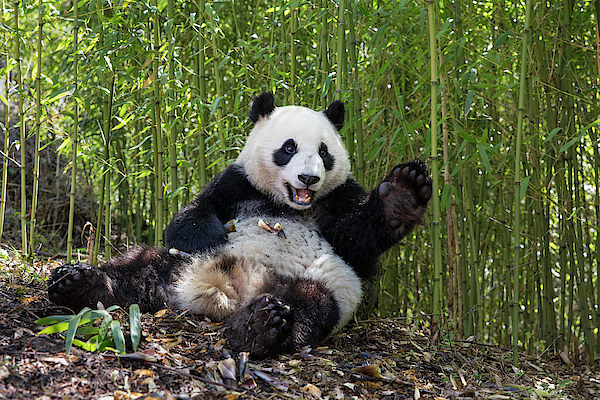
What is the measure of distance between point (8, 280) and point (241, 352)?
148 cm

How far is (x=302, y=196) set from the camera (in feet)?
8.97

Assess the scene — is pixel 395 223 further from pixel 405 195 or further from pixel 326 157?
pixel 326 157

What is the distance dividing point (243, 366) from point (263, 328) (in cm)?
18

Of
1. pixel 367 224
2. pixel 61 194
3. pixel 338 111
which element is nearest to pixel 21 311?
pixel 367 224

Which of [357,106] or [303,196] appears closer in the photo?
[303,196]

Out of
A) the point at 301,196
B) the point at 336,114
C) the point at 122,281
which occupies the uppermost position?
the point at 336,114

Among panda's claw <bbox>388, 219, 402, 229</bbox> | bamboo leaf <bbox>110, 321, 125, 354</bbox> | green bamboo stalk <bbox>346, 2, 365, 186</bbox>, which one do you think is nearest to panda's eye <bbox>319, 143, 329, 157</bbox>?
green bamboo stalk <bbox>346, 2, 365, 186</bbox>

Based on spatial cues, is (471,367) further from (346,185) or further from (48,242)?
(48,242)

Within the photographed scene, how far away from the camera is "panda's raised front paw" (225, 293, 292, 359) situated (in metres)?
2.10

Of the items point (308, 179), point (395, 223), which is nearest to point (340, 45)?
point (308, 179)

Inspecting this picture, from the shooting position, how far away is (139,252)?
274cm

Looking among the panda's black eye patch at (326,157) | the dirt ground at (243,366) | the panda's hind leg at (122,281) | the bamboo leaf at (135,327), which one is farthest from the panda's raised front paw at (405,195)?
the bamboo leaf at (135,327)

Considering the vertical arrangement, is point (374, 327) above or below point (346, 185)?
below

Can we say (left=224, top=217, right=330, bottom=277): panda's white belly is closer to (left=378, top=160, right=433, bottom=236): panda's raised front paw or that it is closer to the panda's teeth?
the panda's teeth
